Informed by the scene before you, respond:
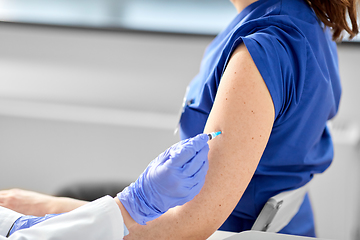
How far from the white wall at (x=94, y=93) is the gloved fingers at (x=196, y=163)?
4.28ft

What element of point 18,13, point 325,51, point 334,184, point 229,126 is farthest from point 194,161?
point 18,13

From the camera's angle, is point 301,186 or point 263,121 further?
point 301,186

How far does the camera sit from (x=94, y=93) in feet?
6.98

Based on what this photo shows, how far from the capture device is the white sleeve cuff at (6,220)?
2.50 feet

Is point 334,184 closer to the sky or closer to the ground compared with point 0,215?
closer to the ground

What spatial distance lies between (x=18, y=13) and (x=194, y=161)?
1945mm

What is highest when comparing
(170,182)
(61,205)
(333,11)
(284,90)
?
(333,11)

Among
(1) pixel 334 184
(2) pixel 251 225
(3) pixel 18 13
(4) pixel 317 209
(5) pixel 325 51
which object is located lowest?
(4) pixel 317 209

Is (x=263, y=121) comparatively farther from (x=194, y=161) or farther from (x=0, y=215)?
(x=0, y=215)

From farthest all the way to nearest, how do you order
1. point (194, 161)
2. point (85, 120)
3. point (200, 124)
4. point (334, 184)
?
point (85, 120) → point (334, 184) → point (200, 124) → point (194, 161)

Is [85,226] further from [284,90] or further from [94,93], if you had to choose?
[94,93]

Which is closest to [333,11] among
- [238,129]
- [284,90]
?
[284,90]

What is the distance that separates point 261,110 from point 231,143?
0.10 metres

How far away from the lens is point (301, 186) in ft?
3.32
